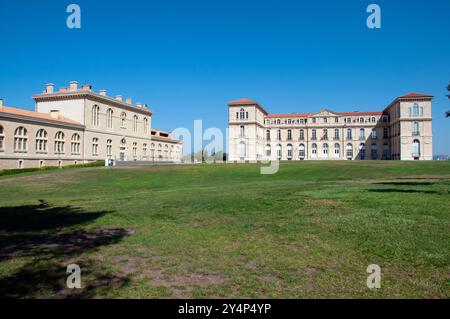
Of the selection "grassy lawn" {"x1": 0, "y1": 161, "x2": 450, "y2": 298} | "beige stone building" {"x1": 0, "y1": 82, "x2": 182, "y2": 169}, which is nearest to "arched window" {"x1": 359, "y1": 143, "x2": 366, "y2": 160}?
"beige stone building" {"x1": 0, "y1": 82, "x2": 182, "y2": 169}

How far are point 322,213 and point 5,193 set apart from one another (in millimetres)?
23894

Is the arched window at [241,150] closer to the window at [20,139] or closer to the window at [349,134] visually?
the window at [349,134]

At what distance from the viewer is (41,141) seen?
174ft

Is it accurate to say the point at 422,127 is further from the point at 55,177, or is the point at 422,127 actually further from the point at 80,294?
the point at 80,294

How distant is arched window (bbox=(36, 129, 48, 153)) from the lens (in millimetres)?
52188

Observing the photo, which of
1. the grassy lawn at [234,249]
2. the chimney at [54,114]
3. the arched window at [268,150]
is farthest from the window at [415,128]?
the chimney at [54,114]

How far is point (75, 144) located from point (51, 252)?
5843cm

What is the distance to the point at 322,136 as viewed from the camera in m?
104

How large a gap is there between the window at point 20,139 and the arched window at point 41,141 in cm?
214

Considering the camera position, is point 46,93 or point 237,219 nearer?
point 237,219

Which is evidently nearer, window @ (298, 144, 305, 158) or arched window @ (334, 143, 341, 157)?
arched window @ (334, 143, 341, 157)

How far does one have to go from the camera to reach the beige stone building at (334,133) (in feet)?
276

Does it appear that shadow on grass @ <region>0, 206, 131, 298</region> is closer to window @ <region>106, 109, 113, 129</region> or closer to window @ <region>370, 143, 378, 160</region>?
window @ <region>106, 109, 113, 129</region>
